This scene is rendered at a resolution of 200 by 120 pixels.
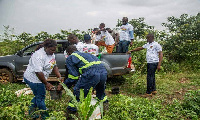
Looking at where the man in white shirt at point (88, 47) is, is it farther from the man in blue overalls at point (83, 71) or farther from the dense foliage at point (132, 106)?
the man in blue overalls at point (83, 71)

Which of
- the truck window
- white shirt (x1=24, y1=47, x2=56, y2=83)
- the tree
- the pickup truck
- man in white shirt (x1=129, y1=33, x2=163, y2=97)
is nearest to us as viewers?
white shirt (x1=24, y1=47, x2=56, y2=83)

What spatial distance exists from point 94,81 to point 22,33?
969 cm

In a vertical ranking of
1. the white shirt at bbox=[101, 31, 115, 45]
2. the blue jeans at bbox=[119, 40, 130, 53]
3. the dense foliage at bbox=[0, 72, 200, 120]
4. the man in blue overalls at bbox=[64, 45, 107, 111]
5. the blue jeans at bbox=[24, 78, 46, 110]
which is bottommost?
the dense foliage at bbox=[0, 72, 200, 120]

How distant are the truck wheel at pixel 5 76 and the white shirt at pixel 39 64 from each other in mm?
4008

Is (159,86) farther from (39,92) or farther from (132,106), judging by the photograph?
(39,92)

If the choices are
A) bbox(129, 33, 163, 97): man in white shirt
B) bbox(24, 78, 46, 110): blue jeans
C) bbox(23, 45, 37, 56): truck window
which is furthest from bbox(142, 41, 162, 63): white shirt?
bbox(23, 45, 37, 56): truck window

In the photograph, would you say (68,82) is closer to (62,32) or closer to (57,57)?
(57,57)

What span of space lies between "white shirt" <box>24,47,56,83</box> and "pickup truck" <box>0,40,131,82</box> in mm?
2984

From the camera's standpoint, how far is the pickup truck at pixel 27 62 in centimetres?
661

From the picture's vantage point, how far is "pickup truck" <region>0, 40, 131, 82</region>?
661 centimetres

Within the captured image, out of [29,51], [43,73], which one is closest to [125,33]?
[29,51]

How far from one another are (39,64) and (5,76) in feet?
14.9

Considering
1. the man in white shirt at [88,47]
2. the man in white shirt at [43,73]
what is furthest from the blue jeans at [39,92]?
the man in white shirt at [88,47]

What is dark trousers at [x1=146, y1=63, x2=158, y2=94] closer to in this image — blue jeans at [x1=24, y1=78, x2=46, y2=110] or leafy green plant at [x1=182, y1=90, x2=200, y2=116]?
leafy green plant at [x1=182, y1=90, x2=200, y2=116]
